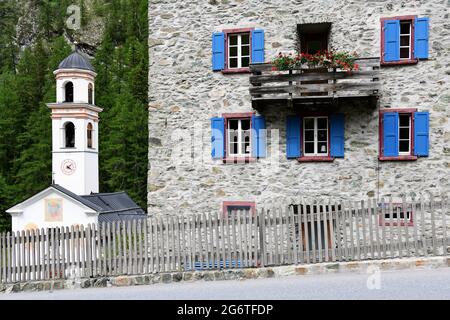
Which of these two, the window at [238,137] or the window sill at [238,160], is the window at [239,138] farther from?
the window sill at [238,160]

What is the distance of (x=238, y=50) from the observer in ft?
57.4

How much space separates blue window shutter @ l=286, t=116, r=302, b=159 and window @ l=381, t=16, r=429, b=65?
3070 millimetres

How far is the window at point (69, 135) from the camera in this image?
1460 inches

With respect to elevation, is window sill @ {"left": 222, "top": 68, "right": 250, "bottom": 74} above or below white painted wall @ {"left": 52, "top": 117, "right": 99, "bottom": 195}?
above

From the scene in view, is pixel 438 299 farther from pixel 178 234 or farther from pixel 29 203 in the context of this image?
pixel 29 203


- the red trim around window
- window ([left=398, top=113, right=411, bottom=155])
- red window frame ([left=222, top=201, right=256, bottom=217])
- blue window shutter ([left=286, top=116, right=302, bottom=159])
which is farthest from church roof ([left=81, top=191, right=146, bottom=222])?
window ([left=398, top=113, right=411, bottom=155])

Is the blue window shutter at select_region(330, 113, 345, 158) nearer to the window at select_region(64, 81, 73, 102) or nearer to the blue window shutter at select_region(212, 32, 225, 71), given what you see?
the blue window shutter at select_region(212, 32, 225, 71)

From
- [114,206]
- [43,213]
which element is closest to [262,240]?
[43,213]

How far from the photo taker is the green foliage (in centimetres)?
5247

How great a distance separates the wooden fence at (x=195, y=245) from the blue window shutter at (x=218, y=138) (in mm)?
4271

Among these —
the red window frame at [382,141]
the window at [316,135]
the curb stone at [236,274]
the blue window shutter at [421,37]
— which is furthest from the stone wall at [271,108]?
the curb stone at [236,274]

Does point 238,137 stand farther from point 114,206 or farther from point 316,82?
point 114,206

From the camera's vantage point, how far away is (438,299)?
8609 mm
